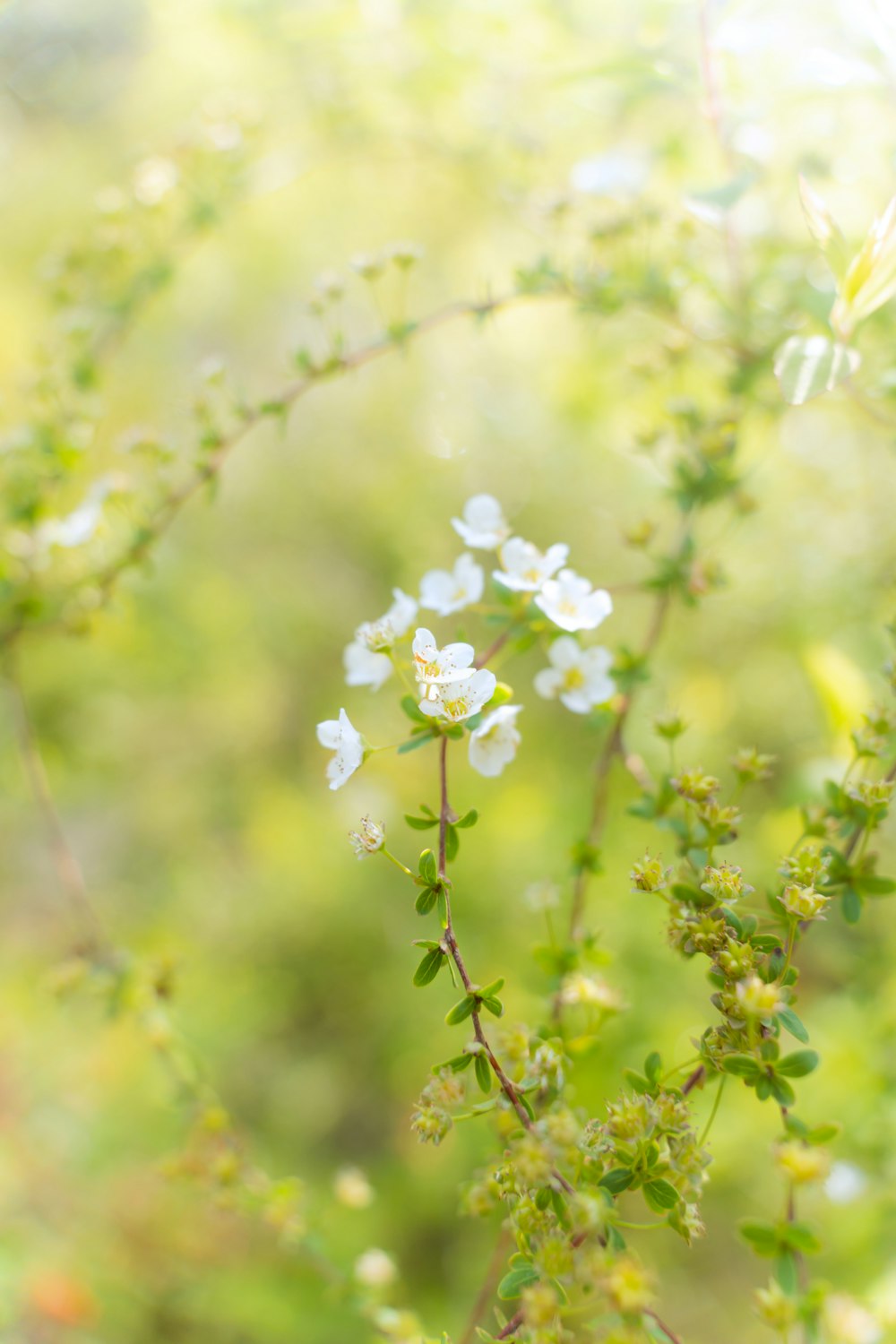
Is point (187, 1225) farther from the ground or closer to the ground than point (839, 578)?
closer to the ground

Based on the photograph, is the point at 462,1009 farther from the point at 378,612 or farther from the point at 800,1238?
the point at 378,612

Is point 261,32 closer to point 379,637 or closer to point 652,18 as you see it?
point 652,18

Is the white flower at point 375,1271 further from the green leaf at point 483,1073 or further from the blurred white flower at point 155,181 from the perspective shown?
the blurred white flower at point 155,181

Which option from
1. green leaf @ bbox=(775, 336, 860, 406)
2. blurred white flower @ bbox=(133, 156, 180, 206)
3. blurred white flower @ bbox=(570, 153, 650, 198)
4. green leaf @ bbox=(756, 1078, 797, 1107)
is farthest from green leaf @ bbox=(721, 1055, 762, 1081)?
blurred white flower @ bbox=(133, 156, 180, 206)

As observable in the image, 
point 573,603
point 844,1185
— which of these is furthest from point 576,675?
point 844,1185

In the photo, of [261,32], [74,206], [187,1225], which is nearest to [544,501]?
[261,32]

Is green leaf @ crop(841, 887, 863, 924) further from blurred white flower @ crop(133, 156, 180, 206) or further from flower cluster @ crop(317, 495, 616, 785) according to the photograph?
blurred white flower @ crop(133, 156, 180, 206)
